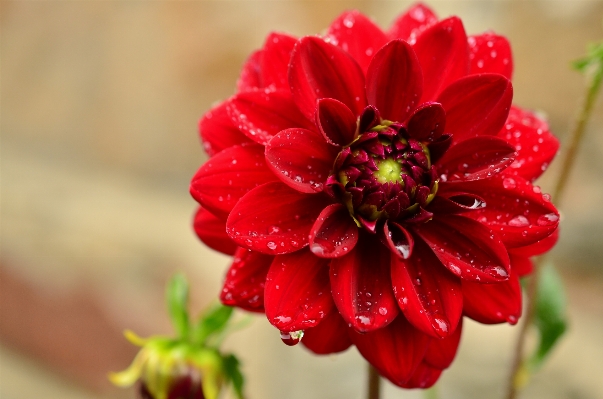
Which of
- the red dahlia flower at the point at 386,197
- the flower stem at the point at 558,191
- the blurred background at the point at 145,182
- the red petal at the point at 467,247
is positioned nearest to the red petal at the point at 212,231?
the red dahlia flower at the point at 386,197

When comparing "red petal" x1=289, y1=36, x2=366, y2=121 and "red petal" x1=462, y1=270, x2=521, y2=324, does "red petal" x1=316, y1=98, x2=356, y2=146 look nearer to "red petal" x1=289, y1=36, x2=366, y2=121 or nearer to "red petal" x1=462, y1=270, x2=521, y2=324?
"red petal" x1=289, y1=36, x2=366, y2=121

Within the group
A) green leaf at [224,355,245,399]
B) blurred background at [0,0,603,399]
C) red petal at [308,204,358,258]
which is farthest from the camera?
blurred background at [0,0,603,399]

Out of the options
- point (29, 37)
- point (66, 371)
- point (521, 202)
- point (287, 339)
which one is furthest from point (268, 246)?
point (29, 37)

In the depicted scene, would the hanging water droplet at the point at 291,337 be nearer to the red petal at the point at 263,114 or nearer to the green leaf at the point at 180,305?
the red petal at the point at 263,114

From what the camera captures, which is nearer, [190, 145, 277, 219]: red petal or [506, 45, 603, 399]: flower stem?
[190, 145, 277, 219]: red petal

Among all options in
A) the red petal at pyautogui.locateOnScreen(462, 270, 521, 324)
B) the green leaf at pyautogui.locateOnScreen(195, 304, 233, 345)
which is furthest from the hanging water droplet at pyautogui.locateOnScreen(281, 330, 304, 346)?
the green leaf at pyautogui.locateOnScreen(195, 304, 233, 345)

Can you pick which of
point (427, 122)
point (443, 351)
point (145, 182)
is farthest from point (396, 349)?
point (145, 182)

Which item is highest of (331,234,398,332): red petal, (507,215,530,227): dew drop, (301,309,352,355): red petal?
(331,234,398,332): red petal
